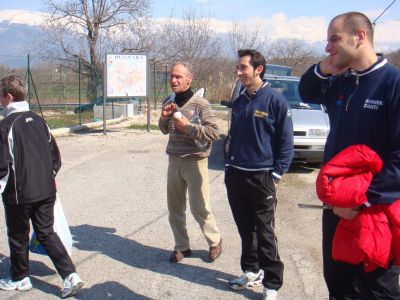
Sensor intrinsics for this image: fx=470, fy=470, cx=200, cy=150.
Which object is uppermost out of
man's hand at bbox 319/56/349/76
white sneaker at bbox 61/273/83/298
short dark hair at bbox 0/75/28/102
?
man's hand at bbox 319/56/349/76

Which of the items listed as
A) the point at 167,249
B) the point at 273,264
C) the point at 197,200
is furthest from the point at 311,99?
the point at 167,249

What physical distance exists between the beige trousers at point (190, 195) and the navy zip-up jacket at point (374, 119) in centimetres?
193

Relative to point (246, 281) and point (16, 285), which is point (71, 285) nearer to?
point (16, 285)

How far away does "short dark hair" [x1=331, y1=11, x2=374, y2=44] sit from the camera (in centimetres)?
236

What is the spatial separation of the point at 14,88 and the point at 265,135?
2036mm

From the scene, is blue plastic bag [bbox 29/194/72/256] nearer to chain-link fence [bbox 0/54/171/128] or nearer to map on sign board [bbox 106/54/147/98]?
map on sign board [bbox 106/54/147/98]

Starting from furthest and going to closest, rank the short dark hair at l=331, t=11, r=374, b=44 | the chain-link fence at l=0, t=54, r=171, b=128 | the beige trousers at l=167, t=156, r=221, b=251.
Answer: the chain-link fence at l=0, t=54, r=171, b=128, the beige trousers at l=167, t=156, r=221, b=251, the short dark hair at l=331, t=11, r=374, b=44

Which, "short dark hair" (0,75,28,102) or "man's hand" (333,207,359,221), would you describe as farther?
"short dark hair" (0,75,28,102)

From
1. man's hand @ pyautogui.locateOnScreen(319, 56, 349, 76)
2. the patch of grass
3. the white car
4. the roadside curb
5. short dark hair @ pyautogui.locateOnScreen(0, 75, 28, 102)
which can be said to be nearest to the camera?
man's hand @ pyautogui.locateOnScreen(319, 56, 349, 76)

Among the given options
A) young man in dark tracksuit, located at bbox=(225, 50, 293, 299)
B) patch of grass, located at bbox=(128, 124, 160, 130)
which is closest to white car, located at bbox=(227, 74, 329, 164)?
young man in dark tracksuit, located at bbox=(225, 50, 293, 299)

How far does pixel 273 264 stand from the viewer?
146 inches

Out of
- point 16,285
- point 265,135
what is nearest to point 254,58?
point 265,135

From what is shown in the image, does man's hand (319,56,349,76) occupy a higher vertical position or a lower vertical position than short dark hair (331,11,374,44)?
lower

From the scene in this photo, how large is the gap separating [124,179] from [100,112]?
11144 millimetres
